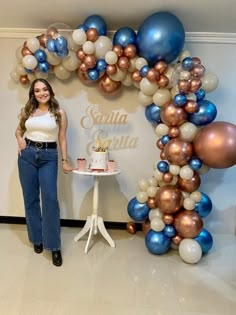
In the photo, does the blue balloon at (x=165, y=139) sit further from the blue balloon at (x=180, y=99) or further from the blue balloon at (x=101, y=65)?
the blue balloon at (x=101, y=65)

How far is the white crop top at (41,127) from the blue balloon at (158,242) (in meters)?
1.14

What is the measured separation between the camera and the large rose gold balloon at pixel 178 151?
238 cm

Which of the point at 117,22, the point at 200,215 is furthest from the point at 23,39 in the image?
the point at 200,215

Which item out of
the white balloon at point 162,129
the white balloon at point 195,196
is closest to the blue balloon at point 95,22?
the white balloon at point 162,129

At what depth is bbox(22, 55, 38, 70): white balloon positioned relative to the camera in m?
2.59

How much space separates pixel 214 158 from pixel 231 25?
4.03ft

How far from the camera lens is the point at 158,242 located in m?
2.50

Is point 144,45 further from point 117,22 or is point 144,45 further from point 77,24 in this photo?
point 77,24

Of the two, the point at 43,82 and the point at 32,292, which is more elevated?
the point at 43,82

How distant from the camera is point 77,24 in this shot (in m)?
2.80

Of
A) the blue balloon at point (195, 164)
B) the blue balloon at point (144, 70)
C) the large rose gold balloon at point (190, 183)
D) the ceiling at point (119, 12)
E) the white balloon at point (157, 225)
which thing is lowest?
the white balloon at point (157, 225)

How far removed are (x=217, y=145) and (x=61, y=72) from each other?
1528 mm

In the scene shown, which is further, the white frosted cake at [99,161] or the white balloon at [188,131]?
the white frosted cake at [99,161]

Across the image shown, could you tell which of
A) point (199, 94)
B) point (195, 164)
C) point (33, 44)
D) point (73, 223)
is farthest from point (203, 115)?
point (73, 223)
